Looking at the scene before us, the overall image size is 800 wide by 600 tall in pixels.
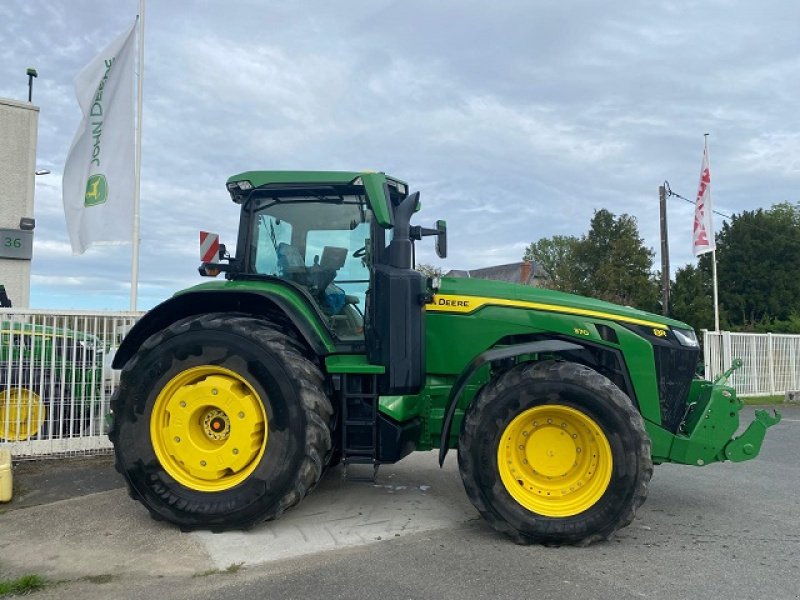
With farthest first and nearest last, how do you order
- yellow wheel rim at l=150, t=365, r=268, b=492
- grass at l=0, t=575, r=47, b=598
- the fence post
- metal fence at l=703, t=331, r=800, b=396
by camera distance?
the fence post < metal fence at l=703, t=331, r=800, b=396 < yellow wheel rim at l=150, t=365, r=268, b=492 < grass at l=0, t=575, r=47, b=598

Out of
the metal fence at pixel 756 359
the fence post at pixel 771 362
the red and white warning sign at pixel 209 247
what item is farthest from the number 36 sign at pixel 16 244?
the fence post at pixel 771 362

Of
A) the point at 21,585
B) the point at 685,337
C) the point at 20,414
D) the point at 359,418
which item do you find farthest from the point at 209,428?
the point at 685,337

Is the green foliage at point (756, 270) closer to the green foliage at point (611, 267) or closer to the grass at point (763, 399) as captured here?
the green foliage at point (611, 267)

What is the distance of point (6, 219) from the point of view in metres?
13.2

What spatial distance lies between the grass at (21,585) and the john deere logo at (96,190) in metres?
6.66

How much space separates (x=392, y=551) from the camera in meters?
3.94

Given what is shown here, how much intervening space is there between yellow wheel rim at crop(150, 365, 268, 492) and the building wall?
10818mm

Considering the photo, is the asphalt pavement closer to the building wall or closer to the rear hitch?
the rear hitch

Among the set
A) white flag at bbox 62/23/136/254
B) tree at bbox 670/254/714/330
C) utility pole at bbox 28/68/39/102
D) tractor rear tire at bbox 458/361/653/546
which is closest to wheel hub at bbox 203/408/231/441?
tractor rear tire at bbox 458/361/653/546

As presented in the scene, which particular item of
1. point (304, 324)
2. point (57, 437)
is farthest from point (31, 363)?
point (304, 324)

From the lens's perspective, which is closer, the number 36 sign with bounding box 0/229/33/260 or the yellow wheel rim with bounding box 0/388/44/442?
the yellow wheel rim with bounding box 0/388/44/442

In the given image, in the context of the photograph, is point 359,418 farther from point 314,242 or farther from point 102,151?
point 102,151

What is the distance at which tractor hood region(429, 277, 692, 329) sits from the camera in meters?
4.52

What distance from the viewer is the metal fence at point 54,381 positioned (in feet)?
20.8
